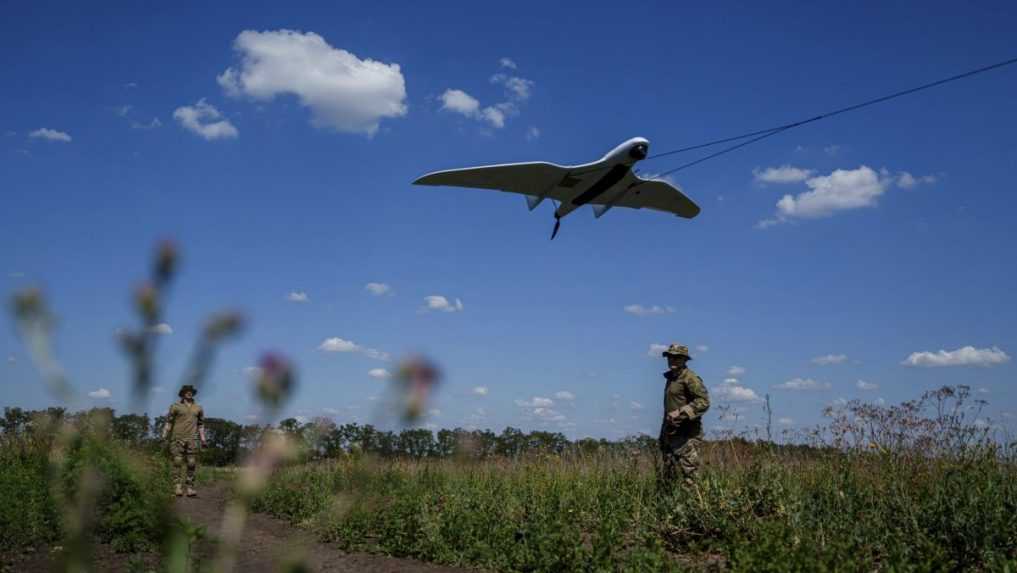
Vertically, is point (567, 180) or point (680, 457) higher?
point (567, 180)

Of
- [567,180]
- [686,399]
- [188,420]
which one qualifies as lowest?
[188,420]

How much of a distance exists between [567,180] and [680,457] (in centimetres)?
624

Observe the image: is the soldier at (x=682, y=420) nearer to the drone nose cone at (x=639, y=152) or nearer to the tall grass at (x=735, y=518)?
the tall grass at (x=735, y=518)

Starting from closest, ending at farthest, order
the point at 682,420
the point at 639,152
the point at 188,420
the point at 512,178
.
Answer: the point at 682,420 < the point at 188,420 < the point at 639,152 < the point at 512,178

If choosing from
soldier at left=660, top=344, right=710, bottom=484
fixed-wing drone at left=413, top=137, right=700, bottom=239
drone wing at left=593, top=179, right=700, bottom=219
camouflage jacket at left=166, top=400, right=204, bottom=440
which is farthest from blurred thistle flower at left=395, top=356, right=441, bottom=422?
drone wing at left=593, top=179, right=700, bottom=219

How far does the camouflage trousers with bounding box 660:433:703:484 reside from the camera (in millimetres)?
7323

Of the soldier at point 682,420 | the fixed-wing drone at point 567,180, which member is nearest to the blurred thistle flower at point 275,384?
the soldier at point 682,420

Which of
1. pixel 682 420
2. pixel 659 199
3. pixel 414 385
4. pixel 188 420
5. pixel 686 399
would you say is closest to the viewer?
pixel 414 385

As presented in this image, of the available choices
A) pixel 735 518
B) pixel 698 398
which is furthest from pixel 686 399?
pixel 735 518

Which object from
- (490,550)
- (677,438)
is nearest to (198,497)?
(490,550)

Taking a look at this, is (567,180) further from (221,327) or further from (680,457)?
(221,327)

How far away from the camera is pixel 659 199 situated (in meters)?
15.4

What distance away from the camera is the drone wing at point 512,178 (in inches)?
477

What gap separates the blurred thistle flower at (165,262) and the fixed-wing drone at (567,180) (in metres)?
10.6
